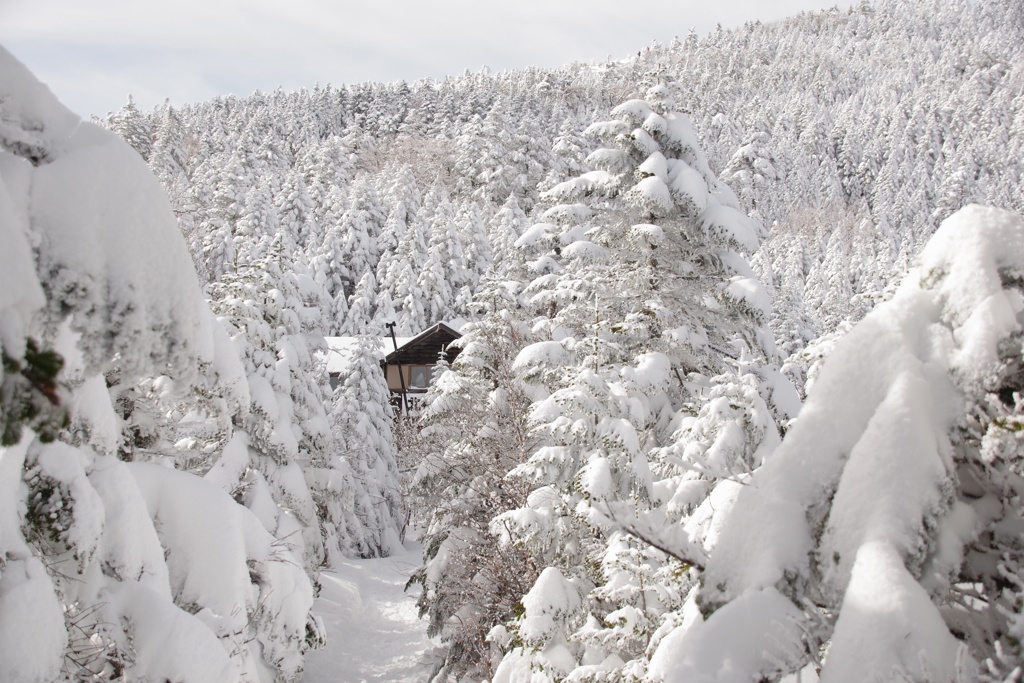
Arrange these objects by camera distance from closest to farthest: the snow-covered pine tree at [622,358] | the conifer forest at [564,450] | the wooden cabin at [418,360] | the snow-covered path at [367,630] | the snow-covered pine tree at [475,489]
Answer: the conifer forest at [564,450] → the snow-covered pine tree at [622,358] → the snow-covered pine tree at [475,489] → the snow-covered path at [367,630] → the wooden cabin at [418,360]

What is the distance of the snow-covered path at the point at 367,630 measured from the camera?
19844mm

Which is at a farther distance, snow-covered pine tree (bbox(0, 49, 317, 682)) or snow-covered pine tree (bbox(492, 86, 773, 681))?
snow-covered pine tree (bbox(492, 86, 773, 681))

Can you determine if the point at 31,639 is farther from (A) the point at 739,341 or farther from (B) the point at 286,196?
(B) the point at 286,196

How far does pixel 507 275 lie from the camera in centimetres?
1945

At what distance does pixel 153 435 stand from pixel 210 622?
294cm

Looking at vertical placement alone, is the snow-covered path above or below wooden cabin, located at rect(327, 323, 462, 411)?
below

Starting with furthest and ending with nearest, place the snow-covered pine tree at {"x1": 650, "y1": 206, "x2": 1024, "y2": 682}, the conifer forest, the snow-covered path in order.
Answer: the snow-covered path, the conifer forest, the snow-covered pine tree at {"x1": 650, "y1": 206, "x2": 1024, "y2": 682}

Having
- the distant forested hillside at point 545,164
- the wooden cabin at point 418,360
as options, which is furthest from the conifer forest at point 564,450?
the wooden cabin at point 418,360

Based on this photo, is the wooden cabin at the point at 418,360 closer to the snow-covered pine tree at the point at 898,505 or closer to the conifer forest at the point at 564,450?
the conifer forest at the point at 564,450

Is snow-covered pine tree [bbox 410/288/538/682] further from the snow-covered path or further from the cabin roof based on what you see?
the cabin roof

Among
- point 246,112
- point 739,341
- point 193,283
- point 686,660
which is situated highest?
point 246,112

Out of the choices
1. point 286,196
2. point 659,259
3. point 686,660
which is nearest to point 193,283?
point 686,660

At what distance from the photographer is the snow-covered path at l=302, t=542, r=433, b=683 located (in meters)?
19.8

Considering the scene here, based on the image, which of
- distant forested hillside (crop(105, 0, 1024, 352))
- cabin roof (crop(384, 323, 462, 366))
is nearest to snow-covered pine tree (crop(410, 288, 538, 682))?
distant forested hillside (crop(105, 0, 1024, 352))
